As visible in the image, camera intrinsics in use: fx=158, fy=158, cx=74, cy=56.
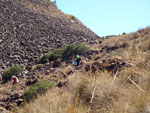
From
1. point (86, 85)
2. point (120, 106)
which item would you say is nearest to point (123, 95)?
point (120, 106)

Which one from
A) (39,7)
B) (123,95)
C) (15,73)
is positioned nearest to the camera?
(123,95)

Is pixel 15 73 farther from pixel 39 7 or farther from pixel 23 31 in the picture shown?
pixel 39 7

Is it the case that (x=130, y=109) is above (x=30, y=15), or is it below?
below

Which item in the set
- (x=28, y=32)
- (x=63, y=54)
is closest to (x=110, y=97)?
(x=63, y=54)

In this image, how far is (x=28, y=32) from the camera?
15.4 m

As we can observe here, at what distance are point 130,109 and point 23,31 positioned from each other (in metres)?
14.9

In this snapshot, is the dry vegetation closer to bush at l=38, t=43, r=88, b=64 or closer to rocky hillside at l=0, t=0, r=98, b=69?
bush at l=38, t=43, r=88, b=64

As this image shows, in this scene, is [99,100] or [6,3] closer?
[99,100]

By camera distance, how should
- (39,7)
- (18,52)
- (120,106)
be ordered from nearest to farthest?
1. (120,106)
2. (18,52)
3. (39,7)

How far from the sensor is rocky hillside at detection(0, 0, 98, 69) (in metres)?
12.0

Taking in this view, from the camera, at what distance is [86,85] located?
125 inches

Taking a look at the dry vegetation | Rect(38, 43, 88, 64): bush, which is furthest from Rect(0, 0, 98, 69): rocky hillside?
the dry vegetation

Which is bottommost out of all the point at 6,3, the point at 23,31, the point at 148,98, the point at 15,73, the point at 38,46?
the point at 15,73

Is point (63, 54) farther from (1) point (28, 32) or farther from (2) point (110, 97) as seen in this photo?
(2) point (110, 97)
